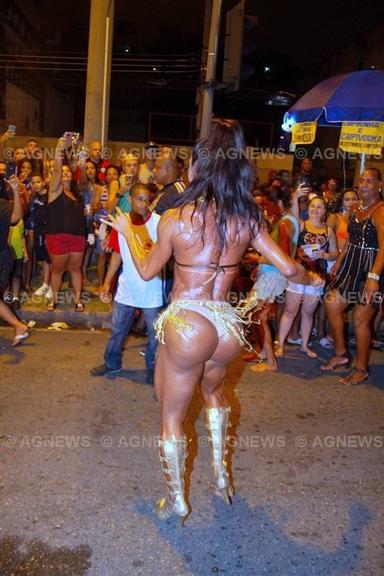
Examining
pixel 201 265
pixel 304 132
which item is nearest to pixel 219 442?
pixel 201 265

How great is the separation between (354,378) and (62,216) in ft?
13.0

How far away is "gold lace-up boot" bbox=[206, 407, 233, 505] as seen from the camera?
3004 mm

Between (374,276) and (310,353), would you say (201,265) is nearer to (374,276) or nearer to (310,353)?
(374,276)

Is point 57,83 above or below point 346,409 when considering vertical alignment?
above

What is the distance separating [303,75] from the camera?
116 feet

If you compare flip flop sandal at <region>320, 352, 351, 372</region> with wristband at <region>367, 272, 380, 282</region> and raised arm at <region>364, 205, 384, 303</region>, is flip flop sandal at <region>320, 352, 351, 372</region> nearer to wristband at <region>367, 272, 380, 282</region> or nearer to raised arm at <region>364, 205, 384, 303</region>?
raised arm at <region>364, 205, 384, 303</region>

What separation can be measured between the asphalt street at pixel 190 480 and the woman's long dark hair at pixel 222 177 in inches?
63.0

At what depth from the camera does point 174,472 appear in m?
2.80

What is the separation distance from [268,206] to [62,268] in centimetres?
296

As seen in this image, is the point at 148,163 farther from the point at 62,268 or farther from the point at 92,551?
the point at 92,551

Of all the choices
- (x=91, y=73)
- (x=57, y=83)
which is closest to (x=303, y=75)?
(x=57, y=83)

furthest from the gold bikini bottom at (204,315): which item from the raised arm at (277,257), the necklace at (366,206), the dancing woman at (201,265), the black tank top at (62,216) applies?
the black tank top at (62,216)

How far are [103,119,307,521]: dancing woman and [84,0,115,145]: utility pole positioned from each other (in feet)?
29.7

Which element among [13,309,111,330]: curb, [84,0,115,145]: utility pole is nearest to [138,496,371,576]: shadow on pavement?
[13,309,111,330]: curb
